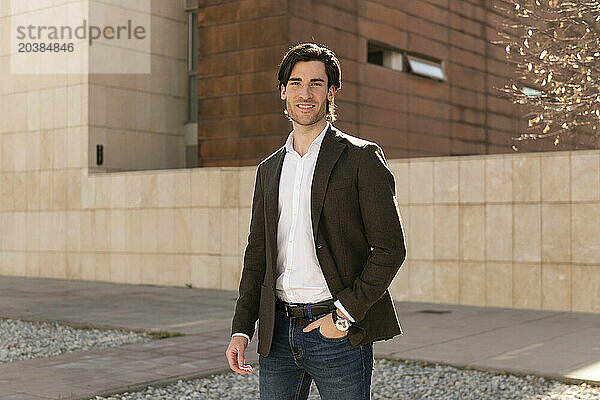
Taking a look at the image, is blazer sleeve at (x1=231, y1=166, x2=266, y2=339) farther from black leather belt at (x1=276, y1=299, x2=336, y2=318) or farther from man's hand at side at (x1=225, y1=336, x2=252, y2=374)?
black leather belt at (x1=276, y1=299, x2=336, y2=318)

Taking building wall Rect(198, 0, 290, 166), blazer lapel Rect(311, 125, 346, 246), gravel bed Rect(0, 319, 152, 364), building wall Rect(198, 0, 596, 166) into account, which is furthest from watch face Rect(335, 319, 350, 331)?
building wall Rect(198, 0, 290, 166)

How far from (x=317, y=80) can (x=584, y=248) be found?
10.6 meters

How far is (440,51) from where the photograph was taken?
23938 mm

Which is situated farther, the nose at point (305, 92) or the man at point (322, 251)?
the nose at point (305, 92)

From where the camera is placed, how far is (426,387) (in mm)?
7355

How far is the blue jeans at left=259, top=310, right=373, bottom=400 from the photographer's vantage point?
3.20 m

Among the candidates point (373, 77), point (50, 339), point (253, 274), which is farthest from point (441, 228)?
point (253, 274)

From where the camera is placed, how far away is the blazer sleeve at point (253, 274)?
3.46 m

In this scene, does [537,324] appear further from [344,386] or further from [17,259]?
[17,259]

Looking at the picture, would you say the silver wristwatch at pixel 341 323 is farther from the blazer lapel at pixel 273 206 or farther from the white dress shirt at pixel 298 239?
the blazer lapel at pixel 273 206

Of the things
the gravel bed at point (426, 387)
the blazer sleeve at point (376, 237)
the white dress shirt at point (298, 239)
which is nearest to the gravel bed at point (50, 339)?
the gravel bed at point (426, 387)

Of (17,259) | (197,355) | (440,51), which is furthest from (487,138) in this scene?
(197,355)

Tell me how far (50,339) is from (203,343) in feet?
7.08

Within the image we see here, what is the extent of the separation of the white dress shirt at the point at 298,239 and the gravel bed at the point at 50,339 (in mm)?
6586
